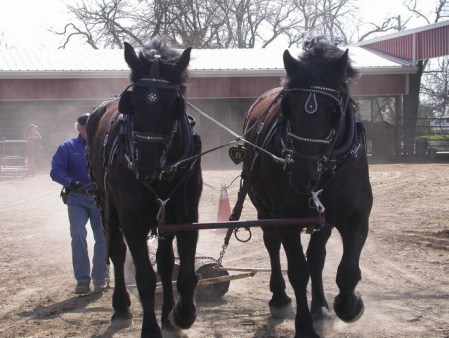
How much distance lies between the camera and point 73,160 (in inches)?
315

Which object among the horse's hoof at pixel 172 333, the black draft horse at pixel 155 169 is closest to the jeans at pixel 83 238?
the black draft horse at pixel 155 169

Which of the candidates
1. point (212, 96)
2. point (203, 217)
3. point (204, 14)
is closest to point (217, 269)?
point (203, 217)

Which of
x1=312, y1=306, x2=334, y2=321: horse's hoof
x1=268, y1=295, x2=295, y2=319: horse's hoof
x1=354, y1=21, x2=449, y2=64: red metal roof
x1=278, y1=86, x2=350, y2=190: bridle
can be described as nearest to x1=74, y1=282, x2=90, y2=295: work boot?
x1=268, y1=295, x2=295, y2=319: horse's hoof

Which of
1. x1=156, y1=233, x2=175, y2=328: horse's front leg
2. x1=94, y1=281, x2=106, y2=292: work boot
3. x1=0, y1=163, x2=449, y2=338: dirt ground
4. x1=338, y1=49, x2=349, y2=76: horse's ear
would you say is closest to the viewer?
x1=338, y1=49, x2=349, y2=76: horse's ear

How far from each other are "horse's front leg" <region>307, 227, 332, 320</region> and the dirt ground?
17 cm

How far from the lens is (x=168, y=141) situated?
5160 mm

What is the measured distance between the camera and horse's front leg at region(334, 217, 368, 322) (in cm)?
541

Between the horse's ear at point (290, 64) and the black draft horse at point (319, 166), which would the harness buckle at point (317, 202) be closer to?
the black draft horse at point (319, 166)

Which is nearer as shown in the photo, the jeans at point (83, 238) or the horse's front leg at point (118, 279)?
the horse's front leg at point (118, 279)

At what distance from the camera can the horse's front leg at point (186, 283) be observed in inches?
226

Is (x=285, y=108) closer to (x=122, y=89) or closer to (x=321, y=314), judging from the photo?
(x=321, y=314)

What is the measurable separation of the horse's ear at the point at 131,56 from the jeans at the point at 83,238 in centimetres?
250

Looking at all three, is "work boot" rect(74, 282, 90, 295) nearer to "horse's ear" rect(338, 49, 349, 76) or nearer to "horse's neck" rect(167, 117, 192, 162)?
"horse's neck" rect(167, 117, 192, 162)

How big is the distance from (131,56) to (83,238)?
292cm
